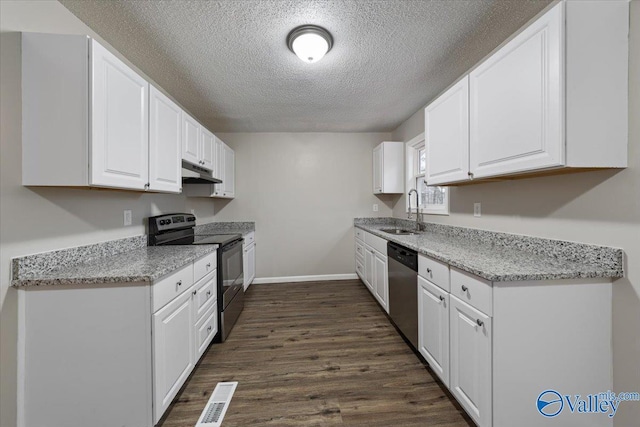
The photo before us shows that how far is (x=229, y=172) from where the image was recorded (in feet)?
12.4

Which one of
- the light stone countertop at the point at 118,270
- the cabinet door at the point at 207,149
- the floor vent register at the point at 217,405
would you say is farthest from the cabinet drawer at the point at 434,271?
the cabinet door at the point at 207,149

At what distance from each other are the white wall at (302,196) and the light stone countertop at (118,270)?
7.36 feet

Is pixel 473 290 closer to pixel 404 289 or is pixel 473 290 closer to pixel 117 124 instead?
pixel 404 289

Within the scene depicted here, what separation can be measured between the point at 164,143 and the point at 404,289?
234 cm

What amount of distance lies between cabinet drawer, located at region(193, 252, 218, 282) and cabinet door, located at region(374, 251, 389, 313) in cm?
173

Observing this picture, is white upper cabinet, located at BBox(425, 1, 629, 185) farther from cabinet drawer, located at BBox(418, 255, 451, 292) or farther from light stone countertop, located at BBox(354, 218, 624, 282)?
cabinet drawer, located at BBox(418, 255, 451, 292)

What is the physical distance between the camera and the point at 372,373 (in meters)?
1.88

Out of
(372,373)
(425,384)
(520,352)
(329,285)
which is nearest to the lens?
(520,352)

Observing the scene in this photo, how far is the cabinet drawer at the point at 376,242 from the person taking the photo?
107 inches

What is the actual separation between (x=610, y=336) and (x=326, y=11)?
7.79 feet

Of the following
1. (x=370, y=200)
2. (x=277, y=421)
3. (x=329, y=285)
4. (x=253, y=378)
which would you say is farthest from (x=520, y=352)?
(x=370, y=200)

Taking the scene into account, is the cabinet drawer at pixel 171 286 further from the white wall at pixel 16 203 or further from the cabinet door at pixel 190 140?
the cabinet door at pixel 190 140

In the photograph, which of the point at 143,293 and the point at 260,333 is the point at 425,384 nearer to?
the point at 260,333

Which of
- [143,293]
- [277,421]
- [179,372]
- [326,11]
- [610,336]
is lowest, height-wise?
[277,421]
